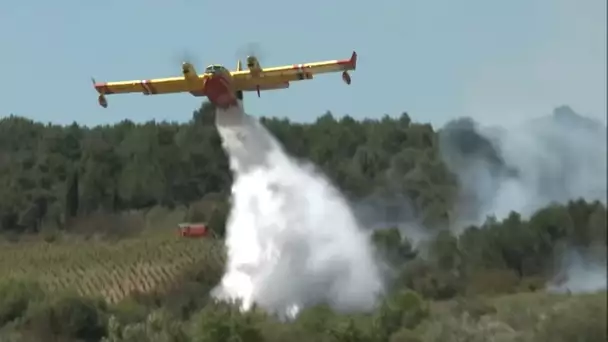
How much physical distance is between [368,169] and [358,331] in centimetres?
1024

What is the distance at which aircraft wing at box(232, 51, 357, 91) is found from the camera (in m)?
24.8

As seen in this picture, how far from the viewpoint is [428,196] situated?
82.5ft

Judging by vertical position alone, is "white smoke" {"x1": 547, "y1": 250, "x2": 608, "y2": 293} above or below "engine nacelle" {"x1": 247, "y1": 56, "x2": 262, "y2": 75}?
below

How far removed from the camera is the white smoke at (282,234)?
29531 millimetres

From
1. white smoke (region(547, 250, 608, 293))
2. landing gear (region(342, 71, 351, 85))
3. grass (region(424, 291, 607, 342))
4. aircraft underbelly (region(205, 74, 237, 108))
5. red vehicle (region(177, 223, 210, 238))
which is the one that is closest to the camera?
white smoke (region(547, 250, 608, 293))

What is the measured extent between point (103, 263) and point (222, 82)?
5067 mm

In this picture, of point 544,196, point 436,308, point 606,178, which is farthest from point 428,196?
point 606,178

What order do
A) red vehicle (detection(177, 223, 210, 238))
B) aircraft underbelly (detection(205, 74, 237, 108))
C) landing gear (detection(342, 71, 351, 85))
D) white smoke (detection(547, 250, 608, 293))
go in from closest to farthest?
white smoke (detection(547, 250, 608, 293)), landing gear (detection(342, 71, 351, 85)), aircraft underbelly (detection(205, 74, 237, 108)), red vehicle (detection(177, 223, 210, 238))

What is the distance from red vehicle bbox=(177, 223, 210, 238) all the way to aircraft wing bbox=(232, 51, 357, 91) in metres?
4.95

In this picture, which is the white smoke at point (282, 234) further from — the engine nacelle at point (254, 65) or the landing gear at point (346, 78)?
the landing gear at point (346, 78)

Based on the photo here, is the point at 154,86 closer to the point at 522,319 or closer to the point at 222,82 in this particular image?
the point at 222,82

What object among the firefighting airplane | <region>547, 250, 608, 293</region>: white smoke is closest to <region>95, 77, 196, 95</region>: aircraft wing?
the firefighting airplane

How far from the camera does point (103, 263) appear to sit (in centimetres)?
2756

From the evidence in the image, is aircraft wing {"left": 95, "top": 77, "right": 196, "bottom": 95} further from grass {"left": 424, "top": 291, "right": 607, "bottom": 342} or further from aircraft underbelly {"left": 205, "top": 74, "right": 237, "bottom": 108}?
grass {"left": 424, "top": 291, "right": 607, "bottom": 342}
